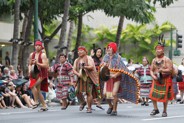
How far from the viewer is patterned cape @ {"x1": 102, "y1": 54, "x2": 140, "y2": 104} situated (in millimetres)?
17812

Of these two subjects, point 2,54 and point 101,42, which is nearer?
point 2,54

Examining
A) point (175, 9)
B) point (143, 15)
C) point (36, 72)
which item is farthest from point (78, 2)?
point (175, 9)

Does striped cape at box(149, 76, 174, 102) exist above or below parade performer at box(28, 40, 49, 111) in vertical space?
below

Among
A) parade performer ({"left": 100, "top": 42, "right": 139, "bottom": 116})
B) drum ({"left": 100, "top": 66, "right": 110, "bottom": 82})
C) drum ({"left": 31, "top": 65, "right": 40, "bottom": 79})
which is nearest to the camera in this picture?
drum ({"left": 100, "top": 66, "right": 110, "bottom": 82})

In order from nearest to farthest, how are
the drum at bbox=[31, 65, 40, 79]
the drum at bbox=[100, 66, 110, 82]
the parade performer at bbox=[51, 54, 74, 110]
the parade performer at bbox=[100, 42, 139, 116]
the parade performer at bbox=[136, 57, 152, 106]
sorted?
the drum at bbox=[100, 66, 110, 82]
the parade performer at bbox=[100, 42, 139, 116]
the drum at bbox=[31, 65, 40, 79]
the parade performer at bbox=[51, 54, 74, 110]
the parade performer at bbox=[136, 57, 152, 106]

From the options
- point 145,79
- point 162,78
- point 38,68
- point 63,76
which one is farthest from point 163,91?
point 145,79

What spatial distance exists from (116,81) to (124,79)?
281mm

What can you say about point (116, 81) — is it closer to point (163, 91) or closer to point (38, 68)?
point (163, 91)

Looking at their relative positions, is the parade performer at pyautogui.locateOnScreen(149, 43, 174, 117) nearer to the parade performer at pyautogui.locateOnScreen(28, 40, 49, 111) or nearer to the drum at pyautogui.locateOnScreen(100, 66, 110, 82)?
the drum at pyautogui.locateOnScreen(100, 66, 110, 82)

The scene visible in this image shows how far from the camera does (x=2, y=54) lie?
48.2 m

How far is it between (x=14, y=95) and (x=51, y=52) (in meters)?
37.4

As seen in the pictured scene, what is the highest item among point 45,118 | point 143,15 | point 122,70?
point 143,15

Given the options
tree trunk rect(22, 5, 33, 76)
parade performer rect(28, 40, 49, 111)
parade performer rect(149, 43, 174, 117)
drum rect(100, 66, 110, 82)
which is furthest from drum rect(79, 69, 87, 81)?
tree trunk rect(22, 5, 33, 76)

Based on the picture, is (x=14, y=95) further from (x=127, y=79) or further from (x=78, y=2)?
(x=78, y=2)
